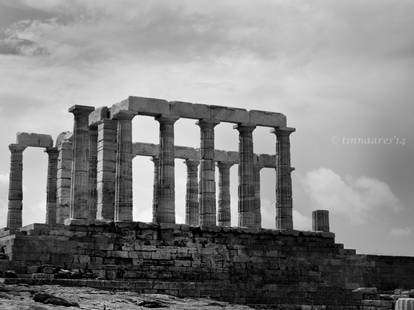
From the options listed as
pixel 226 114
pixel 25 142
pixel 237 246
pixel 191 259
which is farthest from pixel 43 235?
pixel 25 142

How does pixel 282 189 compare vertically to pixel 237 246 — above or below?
above

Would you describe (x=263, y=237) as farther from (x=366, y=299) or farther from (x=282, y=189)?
(x=366, y=299)

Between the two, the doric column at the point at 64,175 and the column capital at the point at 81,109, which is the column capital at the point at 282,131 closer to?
the column capital at the point at 81,109

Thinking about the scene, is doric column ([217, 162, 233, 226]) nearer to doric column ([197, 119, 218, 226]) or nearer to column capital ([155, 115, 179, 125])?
doric column ([197, 119, 218, 226])

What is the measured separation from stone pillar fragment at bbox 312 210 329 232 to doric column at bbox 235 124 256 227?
4.94 meters

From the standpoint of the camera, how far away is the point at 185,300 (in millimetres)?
37094

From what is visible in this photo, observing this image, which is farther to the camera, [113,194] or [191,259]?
[113,194]

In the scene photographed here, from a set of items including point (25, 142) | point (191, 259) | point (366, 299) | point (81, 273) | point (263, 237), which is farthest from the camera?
point (25, 142)

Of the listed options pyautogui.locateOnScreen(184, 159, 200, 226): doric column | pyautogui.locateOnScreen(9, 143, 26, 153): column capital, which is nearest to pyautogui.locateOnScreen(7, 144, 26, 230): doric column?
pyautogui.locateOnScreen(9, 143, 26, 153): column capital

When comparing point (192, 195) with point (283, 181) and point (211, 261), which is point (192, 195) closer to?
point (283, 181)

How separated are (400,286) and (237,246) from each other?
11.7 meters

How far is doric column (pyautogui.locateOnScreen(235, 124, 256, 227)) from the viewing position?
5475 centimetres

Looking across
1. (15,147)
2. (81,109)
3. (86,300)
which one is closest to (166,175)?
(81,109)

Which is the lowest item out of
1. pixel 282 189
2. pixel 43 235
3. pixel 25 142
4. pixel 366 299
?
pixel 366 299
